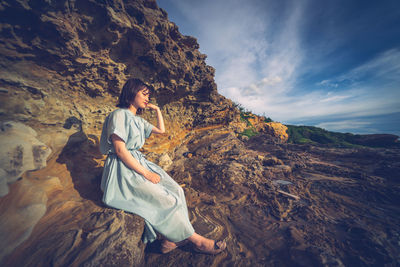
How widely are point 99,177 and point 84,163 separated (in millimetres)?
436

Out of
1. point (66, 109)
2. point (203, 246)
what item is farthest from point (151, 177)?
point (66, 109)

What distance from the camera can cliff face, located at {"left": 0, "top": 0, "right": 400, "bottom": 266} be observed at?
152cm

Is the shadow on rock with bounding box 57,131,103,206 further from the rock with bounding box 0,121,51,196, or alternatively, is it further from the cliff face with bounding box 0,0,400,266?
the rock with bounding box 0,121,51,196

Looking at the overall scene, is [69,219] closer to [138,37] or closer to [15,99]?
[15,99]

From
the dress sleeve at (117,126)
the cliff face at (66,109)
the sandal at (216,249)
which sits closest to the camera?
the cliff face at (66,109)

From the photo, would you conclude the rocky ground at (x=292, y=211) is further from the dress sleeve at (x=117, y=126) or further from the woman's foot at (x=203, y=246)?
the dress sleeve at (x=117, y=126)

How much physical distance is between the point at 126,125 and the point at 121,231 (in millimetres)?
1443

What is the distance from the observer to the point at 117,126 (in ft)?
5.82

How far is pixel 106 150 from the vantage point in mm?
2031

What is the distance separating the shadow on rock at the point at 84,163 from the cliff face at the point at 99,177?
0.05ft

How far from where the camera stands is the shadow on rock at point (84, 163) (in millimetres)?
2162

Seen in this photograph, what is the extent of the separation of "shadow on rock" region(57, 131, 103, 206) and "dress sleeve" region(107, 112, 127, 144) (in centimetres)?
110

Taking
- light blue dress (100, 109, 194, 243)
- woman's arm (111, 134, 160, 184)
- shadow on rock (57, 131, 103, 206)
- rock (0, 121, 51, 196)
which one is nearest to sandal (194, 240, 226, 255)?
light blue dress (100, 109, 194, 243)

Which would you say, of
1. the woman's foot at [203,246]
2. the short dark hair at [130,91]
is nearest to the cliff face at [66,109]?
the woman's foot at [203,246]
